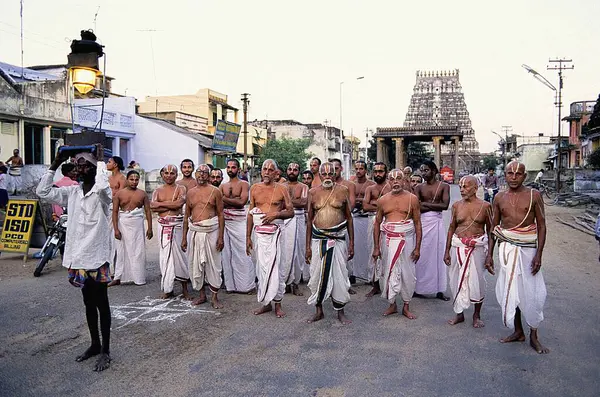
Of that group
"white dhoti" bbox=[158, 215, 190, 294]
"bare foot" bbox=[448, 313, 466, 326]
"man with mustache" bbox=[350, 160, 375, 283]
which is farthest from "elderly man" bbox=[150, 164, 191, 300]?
"bare foot" bbox=[448, 313, 466, 326]

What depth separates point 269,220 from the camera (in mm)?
6703

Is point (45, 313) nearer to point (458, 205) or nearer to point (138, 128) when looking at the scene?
point (458, 205)

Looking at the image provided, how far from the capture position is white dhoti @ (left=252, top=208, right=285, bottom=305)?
21.4 feet

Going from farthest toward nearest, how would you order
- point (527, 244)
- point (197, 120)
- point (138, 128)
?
point (197, 120), point (138, 128), point (527, 244)

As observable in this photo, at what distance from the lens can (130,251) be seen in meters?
8.23

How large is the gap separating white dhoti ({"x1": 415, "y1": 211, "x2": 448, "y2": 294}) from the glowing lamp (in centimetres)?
514

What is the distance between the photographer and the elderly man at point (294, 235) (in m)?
7.77

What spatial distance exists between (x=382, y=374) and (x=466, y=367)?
0.79 m

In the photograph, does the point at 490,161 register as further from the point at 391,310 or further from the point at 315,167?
the point at 391,310

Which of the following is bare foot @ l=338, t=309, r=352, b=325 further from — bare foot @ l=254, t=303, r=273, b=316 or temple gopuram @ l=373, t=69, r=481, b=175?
temple gopuram @ l=373, t=69, r=481, b=175

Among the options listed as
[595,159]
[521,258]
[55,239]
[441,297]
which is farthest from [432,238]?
[595,159]

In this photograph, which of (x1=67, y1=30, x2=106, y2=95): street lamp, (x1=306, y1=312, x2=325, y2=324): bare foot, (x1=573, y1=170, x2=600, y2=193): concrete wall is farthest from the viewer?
(x1=573, y1=170, x2=600, y2=193): concrete wall

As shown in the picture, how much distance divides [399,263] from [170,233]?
3.21 meters

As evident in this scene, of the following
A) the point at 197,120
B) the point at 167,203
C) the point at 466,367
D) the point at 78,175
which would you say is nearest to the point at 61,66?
the point at 197,120
